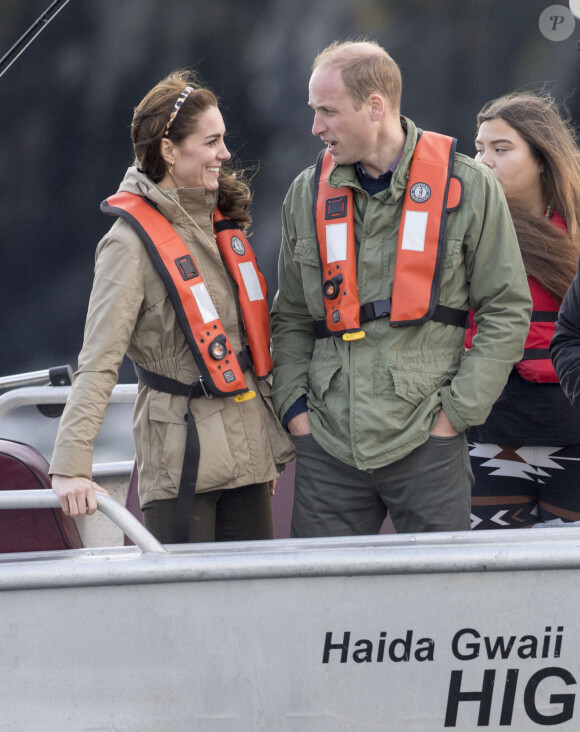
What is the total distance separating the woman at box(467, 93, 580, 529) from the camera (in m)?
2.11

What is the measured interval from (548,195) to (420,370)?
64cm

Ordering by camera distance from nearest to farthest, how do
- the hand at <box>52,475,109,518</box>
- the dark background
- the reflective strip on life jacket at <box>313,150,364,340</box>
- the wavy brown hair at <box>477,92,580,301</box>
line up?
1. the hand at <box>52,475,109,518</box>
2. the reflective strip on life jacket at <box>313,150,364,340</box>
3. the wavy brown hair at <box>477,92,580,301</box>
4. the dark background

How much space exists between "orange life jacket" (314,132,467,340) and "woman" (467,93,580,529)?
0.90 feet

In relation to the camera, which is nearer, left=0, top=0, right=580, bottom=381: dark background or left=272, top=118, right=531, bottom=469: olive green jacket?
left=272, top=118, right=531, bottom=469: olive green jacket

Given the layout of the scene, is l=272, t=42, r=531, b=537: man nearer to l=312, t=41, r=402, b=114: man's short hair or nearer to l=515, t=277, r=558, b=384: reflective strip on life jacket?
l=312, t=41, r=402, b=114: man's short hair

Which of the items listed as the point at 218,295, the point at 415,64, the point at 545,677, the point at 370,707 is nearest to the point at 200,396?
the point at 218,295

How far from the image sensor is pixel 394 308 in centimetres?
188

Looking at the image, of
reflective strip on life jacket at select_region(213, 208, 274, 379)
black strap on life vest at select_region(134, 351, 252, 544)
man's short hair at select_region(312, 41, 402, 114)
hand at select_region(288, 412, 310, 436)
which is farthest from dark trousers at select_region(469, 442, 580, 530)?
man's short hair at select_region(312, 41, 402, 114)

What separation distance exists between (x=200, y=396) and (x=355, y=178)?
0.54 metres

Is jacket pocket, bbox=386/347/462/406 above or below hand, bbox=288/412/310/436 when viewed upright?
above

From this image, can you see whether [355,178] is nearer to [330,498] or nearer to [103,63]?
[330,498]

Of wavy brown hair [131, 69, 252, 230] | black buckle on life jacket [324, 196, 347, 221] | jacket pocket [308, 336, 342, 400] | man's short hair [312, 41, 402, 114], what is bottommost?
jacket pocket [308, 336, 342, 400]

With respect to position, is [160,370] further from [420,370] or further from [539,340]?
[539,340]

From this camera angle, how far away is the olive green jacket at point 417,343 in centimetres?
189
